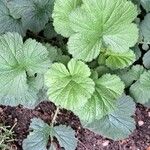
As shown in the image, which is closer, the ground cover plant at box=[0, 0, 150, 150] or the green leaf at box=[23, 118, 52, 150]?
the ground cover plant at box=[0, 0, 150, 150]

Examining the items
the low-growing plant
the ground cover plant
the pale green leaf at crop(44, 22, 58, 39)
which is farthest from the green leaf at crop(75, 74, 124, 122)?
the low-growing plant

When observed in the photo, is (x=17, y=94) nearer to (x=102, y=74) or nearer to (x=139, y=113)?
(x=102, y=74)

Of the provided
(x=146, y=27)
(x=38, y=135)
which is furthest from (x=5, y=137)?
(x=146, y=27)

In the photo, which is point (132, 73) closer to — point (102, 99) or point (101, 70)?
point (101, 70)

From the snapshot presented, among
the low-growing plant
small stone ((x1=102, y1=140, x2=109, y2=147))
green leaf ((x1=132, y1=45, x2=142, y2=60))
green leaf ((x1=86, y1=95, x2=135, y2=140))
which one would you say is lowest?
the low-growing plant

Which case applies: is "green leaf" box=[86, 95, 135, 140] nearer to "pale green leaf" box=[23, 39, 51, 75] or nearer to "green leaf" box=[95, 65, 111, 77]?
"green leaf" box=[95, 65, 111, 77]

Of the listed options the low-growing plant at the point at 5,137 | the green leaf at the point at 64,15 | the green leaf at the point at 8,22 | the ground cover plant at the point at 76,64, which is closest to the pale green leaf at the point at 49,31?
the ground cover plant at the point at 76,64

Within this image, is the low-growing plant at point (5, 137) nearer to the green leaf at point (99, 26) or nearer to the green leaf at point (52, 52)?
the green leaf at point (52, 52)
